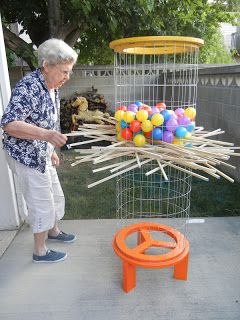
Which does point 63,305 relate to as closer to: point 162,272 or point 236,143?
point 162,272

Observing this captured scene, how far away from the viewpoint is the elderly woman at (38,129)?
1.77 m

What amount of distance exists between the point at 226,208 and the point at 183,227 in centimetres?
81

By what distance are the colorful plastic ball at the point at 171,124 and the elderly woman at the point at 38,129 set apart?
622 millimetres

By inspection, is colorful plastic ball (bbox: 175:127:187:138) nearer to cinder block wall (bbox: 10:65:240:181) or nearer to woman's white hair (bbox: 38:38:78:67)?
woman's white hair (bbox: 38:38:78:67)

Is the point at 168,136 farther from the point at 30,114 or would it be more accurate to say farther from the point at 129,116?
the point at 30,114

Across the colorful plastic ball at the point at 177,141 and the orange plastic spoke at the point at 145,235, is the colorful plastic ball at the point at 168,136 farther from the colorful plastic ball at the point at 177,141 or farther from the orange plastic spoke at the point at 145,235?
the orange plastic spoke at the point at 145,235

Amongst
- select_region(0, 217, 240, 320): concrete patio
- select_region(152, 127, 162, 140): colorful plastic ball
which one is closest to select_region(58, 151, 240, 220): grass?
select_region(0, 217, 240, 320): concrete patio

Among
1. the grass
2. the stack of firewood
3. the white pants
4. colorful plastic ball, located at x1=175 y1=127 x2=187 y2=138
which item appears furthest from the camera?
the stack of firewood

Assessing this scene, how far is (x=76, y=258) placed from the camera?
2428 mm

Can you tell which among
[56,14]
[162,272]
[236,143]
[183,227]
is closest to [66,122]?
[56,14]

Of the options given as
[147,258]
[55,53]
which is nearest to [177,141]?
[147,258]

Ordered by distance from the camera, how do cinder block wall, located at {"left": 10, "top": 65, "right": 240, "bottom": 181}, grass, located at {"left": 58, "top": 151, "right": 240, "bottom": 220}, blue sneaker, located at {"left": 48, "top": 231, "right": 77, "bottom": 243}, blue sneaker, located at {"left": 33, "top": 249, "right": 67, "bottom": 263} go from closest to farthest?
blue sneaker, located at {"left": 33, "top": 249, "right": 67, "bottom": 263}
blue sneaker, located at {"left": 48, "top": 231, "right": 77, "bottom": 243}
grass, located at {"left": 58, "top": 151, "right": 240, "bottom": 220}
cinder block wall, located at {"left": 10, "top": 65, "right": 240, "bottom": 181}

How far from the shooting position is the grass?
3.29 meters

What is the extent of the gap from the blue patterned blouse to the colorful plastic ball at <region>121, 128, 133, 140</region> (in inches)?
20.3
